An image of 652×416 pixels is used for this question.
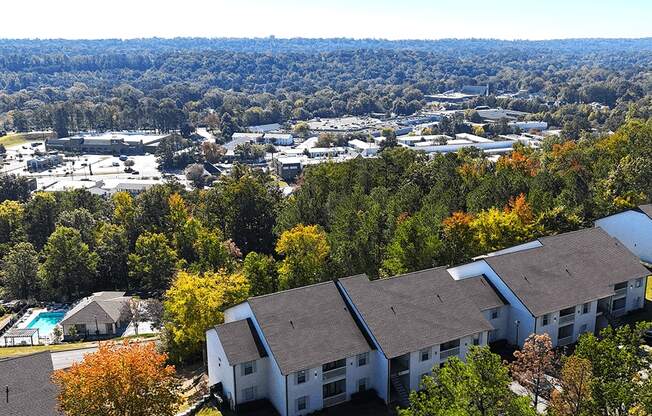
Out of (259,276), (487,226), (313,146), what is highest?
(487,226)

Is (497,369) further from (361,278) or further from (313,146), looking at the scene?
(313,146)

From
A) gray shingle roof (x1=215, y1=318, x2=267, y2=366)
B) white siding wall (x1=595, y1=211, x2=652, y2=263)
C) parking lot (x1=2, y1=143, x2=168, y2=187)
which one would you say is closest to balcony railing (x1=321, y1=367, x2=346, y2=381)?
gray shingle roof (x1=215, y1=318, x2=267, y2=366)

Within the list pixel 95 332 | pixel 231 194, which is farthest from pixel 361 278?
pixel 231 194

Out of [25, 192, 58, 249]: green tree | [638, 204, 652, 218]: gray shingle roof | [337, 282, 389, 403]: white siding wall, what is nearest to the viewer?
[337, 282, 389, 403]: white siding wall

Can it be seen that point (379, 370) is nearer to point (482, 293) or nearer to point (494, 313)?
point (482, 293)

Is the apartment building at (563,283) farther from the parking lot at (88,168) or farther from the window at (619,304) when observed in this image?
the parking lot at (88,168)

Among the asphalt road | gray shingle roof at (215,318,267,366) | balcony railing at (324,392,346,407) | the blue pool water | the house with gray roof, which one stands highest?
gray shingle roof at (215,318,267,366)

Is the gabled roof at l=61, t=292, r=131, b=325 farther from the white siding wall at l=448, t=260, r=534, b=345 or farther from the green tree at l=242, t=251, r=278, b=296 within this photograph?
the white siding wall at l=448, t=260, r=534, b=345

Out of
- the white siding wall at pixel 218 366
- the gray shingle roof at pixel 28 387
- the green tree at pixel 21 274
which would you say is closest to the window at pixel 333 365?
the white siding wall at pixel 218 366

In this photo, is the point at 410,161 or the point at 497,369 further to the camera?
the point at 410,161
